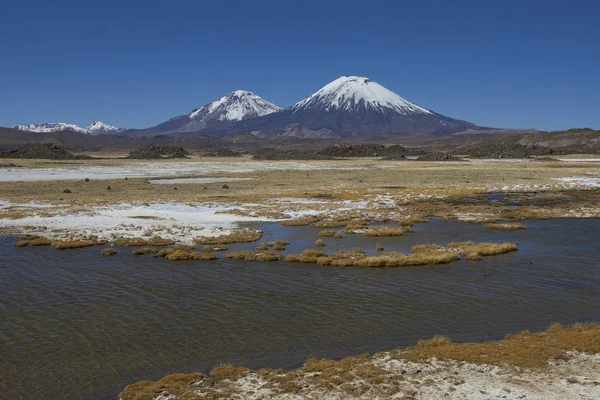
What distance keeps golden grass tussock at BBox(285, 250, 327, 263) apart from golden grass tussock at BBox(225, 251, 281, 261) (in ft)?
2.30

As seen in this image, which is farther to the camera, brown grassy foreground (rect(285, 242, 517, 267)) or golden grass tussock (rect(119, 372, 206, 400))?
brown grassy foreground (rect(285, 242, 517, 267))

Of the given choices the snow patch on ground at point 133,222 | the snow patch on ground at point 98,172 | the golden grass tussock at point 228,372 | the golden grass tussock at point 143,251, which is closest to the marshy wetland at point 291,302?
the golden grass tussock at point 228,372

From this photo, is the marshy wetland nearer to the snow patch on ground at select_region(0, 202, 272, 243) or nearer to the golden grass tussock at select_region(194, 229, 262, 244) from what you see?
the golden grass tussock at select_region(194, 229, 262, 244)

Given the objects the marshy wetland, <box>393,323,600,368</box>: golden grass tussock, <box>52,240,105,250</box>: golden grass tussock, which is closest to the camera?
the marshy wetland

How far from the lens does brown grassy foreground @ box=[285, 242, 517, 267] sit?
23.9m

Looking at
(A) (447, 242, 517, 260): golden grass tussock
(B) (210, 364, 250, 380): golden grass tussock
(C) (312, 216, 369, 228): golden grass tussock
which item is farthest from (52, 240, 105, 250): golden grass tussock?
(A) (447, 242, 517, 260): golden grass tussock

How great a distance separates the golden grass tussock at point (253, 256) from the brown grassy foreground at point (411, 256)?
75 cm

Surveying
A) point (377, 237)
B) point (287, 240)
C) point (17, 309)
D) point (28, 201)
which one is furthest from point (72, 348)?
point (28, 201)

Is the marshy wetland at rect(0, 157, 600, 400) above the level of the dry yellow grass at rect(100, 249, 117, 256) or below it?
below

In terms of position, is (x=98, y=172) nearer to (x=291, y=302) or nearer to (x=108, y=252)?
(x=108, y=252)

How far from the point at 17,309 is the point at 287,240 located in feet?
51.9

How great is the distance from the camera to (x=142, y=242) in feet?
94.6

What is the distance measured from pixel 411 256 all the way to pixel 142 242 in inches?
584

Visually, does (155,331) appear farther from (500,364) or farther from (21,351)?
(500,364)
